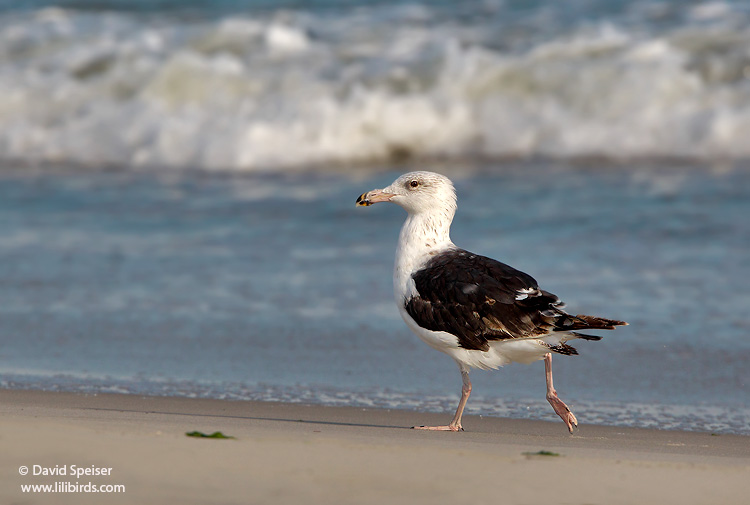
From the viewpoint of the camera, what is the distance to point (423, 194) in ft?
16.8

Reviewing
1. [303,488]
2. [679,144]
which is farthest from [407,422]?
[679,144]

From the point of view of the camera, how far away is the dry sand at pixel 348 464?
3297 mm

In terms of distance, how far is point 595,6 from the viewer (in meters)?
13.6

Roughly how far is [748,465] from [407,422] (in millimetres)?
1476

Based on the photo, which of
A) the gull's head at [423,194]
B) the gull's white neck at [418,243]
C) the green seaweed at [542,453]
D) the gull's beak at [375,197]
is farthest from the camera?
the gull's beak at [375,197]

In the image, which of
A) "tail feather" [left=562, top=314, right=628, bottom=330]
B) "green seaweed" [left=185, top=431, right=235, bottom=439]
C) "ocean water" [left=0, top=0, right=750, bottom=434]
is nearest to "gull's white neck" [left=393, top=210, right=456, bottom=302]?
"ocean water" [left=0, top=0, right=750, bottom=434]

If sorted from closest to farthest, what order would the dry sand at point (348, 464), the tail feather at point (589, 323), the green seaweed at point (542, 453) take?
1. the dry sand at point (348, 464)
2. the green seaweed at point (542, 453)
3. the tail feather at point (589, 323)

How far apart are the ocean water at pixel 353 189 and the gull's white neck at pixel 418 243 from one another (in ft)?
1.97

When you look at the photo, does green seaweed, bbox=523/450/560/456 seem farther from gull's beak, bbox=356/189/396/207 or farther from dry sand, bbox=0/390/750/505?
gull's beak, bbox=356/189/396/207

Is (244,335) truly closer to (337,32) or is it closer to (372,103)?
(372,103)

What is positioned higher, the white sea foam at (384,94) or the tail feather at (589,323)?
the white sea foam at (384,94)

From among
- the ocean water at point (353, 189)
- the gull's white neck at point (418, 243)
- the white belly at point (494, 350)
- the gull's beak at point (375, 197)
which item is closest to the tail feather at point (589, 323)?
the white belly at point (494, 350)

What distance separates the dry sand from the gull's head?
48.0 inches

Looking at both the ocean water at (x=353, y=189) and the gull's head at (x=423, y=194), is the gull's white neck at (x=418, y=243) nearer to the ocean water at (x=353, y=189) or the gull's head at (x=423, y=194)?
the gull's head at (x=423, y=194)
